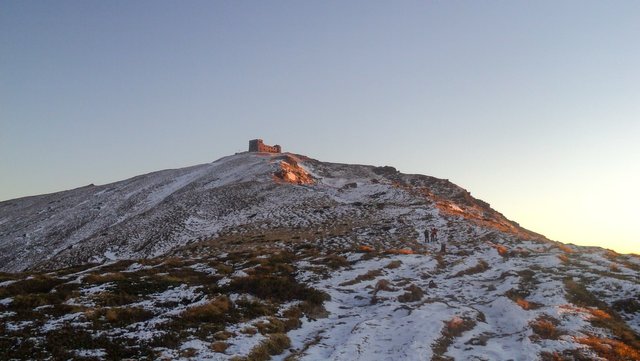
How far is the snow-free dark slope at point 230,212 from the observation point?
157ft

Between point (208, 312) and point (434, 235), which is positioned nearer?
point (208, 312)

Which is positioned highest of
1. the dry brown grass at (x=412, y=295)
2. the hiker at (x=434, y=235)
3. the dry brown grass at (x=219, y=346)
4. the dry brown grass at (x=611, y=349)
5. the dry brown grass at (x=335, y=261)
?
the hiker at (x=434, y=235)

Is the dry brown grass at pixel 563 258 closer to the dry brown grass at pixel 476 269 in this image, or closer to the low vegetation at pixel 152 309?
the dry brown grass at pixel 476 269

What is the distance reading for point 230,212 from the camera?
58094 millimetres

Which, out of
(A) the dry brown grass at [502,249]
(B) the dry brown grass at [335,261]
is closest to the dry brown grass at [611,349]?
(B) the dry brown grass at [335,261]

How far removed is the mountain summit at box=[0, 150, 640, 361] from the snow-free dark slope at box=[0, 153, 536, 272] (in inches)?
17.1

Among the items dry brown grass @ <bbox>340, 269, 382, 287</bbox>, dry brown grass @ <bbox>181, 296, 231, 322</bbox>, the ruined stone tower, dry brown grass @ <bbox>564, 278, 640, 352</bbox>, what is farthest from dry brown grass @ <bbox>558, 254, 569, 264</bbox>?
the ruined stone tower

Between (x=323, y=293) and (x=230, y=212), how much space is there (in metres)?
35.1

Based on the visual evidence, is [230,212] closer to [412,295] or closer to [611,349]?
[412,295]

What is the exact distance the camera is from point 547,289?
80.6 ft

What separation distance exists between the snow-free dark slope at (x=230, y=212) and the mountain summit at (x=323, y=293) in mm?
435

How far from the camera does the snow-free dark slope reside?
157 ft

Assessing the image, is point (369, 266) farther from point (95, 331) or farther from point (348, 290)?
point (95, 331)

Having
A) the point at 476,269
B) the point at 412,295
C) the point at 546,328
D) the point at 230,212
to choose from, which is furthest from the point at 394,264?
the point at 230,212
